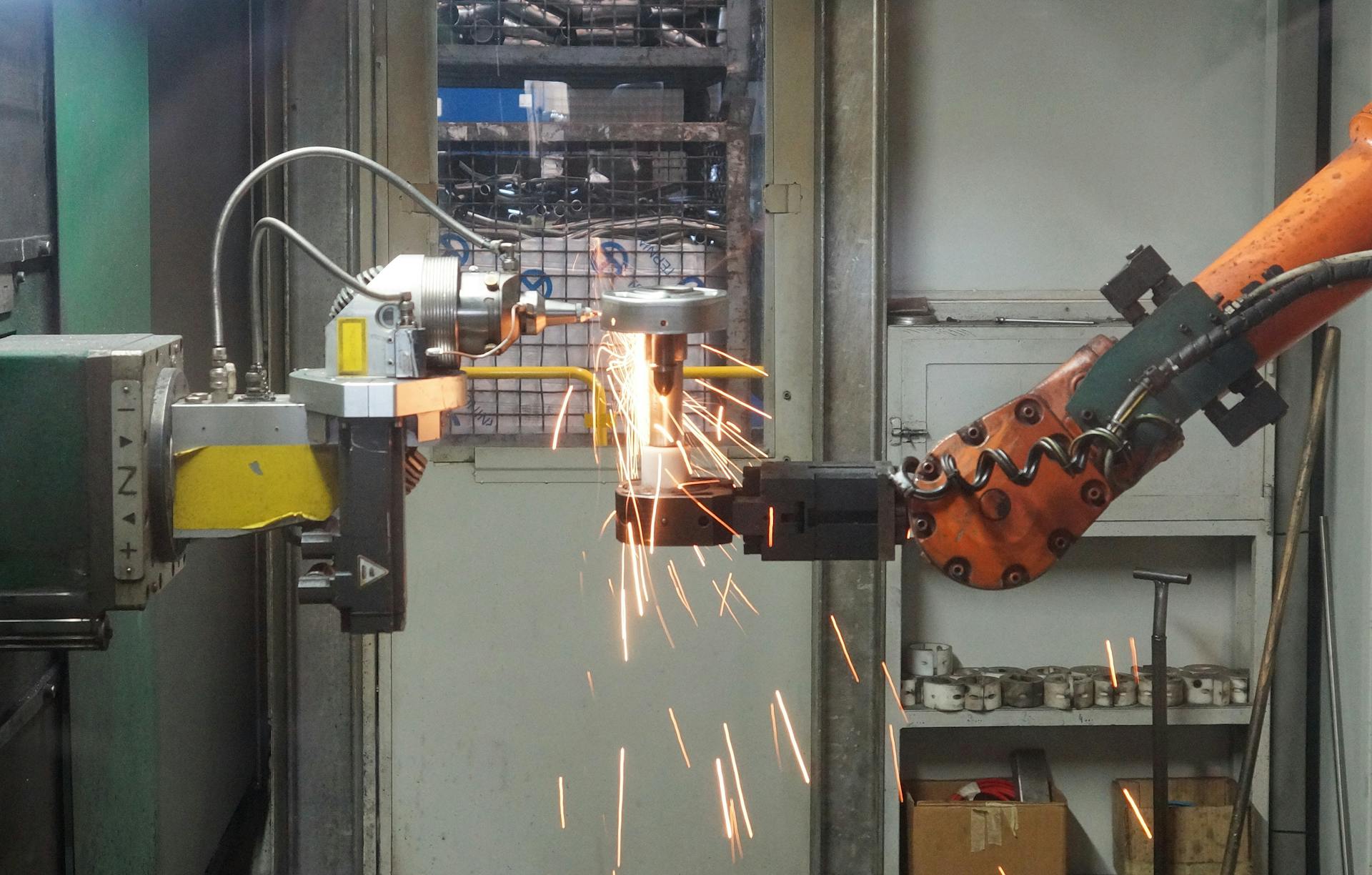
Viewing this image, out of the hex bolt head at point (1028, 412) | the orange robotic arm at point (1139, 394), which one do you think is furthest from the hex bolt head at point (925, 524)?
the hex bolt head at point (1028, 412)

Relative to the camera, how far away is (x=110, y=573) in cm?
135

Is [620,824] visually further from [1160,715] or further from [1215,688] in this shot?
[1215,688]

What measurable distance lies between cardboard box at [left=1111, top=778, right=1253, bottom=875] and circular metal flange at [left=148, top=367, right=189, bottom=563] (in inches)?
108

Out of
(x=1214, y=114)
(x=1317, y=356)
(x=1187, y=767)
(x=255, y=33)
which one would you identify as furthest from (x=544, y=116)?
(x=1187, y=767)

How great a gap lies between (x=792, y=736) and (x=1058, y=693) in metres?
0.66

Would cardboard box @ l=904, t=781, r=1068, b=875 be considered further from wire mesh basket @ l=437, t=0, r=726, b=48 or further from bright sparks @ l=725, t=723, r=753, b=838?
wire mesh basket @ l=437, t=0, r=726, b=48

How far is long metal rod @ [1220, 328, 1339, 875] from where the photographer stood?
3.08 m

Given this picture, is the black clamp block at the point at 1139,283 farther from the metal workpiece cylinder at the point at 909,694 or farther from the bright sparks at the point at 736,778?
the bright sparks at the point at 736,778

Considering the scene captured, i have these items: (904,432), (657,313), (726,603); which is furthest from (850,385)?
(657,313)

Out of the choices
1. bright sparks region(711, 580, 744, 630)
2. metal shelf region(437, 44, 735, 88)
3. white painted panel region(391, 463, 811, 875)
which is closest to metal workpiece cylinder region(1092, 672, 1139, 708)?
white painted panel region(391, 463, 811, 875)

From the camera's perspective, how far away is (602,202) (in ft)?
10.6

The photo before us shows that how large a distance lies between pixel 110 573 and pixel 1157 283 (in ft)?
3.66

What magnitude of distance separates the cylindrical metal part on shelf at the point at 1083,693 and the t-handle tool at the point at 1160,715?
0.19 meters

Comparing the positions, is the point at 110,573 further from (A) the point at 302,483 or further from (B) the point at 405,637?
(B) the point at 405,637
